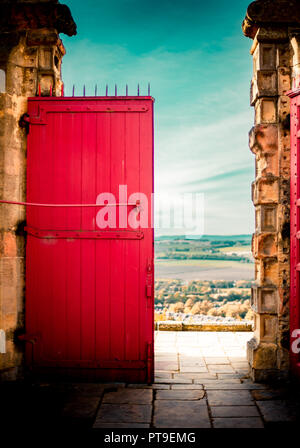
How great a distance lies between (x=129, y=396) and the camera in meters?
3.46

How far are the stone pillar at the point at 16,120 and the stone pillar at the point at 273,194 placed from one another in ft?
7.28

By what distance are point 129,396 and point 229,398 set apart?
95 centimetres

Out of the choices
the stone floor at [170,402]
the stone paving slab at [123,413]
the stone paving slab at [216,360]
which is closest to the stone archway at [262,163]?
the stone floor at [170,402]

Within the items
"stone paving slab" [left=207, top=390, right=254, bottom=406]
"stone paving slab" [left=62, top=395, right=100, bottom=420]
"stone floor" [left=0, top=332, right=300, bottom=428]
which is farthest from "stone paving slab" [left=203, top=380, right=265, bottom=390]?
"stone paving slab" [left=62, top=395, right=100, bottom=420]

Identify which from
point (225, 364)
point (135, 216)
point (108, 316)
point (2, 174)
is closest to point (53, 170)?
point (2, 174)

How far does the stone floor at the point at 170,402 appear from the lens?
2.97 metres

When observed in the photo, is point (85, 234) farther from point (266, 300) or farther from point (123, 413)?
point (266, 300)

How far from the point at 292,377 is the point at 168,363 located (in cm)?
149

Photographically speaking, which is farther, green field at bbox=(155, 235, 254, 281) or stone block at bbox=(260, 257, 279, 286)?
green field at bbox=(155, 235, 254, 281)

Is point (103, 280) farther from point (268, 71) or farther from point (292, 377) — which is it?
point (268, 71)

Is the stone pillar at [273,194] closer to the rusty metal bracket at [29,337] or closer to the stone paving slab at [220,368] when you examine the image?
the stone paving slab at [220,368]

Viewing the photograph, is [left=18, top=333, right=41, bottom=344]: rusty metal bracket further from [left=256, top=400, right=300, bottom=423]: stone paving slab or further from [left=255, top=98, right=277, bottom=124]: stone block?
[left=255, top=98, right=277, bottom=124]: stone block

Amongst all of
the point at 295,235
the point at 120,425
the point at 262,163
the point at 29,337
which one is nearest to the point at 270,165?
the point at 262,163

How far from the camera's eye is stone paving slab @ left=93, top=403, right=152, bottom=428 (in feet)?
9.77
